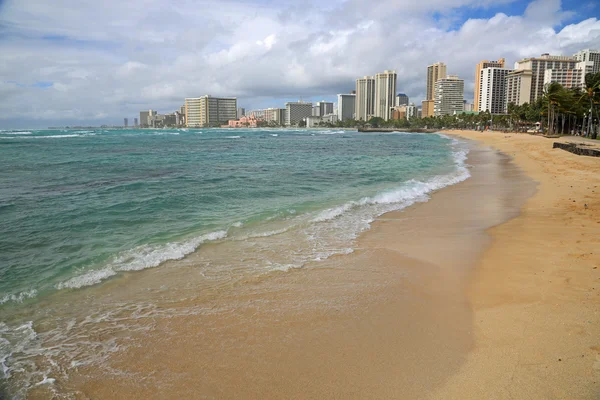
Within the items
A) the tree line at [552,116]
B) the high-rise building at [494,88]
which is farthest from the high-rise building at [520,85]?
the tree line at [552,116]

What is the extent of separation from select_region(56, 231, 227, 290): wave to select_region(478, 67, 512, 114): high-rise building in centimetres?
19044

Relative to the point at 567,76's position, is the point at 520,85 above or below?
below

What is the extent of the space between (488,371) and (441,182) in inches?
610

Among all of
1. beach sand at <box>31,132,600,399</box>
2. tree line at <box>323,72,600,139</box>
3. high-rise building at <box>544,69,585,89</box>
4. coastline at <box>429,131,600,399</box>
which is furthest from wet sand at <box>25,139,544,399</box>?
high-rise building at <box>544,69,585,89</box>

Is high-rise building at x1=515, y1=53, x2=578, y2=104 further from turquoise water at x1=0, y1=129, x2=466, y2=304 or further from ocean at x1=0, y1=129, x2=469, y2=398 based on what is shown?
ocean at x1=0, y1=129, x2=469, y2=398

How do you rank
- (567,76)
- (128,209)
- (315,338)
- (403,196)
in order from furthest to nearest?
(567,76), (403,196), (128,209), (315,338)

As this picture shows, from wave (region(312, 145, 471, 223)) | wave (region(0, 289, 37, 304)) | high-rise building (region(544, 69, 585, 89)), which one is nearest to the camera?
wave (region(0, 289, 37, 304))

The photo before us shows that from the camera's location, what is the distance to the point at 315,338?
4.75m

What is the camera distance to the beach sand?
3840 millimetres

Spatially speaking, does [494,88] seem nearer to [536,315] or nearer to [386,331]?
[536,315]

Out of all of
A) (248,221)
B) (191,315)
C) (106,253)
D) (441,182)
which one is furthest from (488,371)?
(441,182)

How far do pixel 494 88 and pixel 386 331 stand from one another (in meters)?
198

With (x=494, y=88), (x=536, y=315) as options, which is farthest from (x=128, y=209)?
(x=494, y=88)

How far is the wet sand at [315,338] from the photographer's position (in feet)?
12.7
